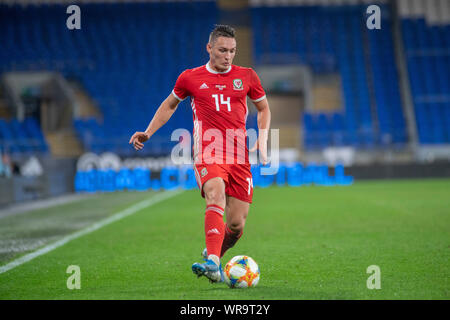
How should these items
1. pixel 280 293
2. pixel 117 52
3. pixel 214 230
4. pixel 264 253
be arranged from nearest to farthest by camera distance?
pixel 280 293
pixel 214 230
pixel 264 253
pixel 117 52

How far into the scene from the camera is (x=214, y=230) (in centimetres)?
516

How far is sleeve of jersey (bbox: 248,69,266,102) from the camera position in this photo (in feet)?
18.5

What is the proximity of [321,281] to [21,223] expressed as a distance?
24.9ft

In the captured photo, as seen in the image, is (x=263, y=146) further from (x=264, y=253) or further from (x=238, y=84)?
(x=264, y=253)

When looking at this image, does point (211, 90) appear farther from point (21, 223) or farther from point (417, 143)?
point (417, 143)

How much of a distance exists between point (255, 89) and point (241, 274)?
1765 mm

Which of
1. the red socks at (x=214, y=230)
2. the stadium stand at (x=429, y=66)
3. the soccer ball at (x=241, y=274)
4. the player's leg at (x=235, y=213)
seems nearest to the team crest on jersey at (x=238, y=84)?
the player's leg at (x=235, y=213)

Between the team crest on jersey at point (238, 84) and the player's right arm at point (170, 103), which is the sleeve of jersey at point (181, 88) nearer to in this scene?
the player's right arm at point (170, 103)

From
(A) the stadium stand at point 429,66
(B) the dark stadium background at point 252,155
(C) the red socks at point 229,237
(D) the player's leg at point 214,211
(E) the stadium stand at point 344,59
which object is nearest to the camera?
(D) the player's leg at point 214,211

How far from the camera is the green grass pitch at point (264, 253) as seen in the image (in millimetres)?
4785

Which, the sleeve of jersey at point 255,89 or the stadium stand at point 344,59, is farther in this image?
the stadium stand at point 344,59

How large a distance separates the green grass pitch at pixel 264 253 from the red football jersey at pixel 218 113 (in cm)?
115

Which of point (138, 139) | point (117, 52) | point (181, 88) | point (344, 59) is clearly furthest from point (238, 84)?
point (117, 52)

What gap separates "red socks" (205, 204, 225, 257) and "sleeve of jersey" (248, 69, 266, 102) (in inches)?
46.1
